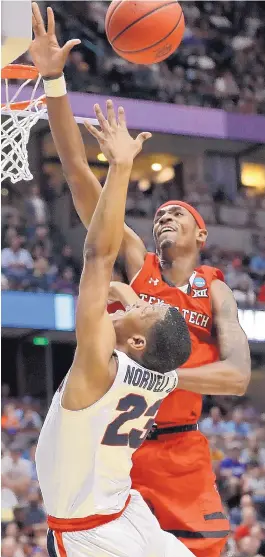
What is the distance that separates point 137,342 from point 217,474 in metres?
8.36

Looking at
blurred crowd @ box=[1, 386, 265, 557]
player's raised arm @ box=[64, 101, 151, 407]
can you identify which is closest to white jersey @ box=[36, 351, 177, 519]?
player's raised arm @ box=[64, 101, 151, 407]

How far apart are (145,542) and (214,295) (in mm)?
1293

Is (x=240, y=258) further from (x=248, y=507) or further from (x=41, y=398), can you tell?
(x=248, y=507)

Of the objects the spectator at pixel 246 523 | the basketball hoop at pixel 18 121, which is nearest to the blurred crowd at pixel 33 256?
the spectator at pixel 246 523

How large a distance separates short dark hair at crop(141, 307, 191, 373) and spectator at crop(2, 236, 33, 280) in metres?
9.11

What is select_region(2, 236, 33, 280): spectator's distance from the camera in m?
12.6

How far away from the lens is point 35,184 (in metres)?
15.5

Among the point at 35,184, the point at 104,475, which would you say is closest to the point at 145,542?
the point at 104,475

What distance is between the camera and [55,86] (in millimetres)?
4391

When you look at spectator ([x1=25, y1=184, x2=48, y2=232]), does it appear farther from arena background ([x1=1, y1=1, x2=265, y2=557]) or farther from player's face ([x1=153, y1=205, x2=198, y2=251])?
player's face ([x1=153, y1=205, x2=198, y2=251])

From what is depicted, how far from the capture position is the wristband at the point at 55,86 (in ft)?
14.4

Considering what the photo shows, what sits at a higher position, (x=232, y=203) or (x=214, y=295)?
(x=214, y=295)

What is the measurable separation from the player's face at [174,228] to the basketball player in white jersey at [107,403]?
94 centimetres

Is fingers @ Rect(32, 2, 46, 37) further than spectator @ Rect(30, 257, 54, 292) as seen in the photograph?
No
